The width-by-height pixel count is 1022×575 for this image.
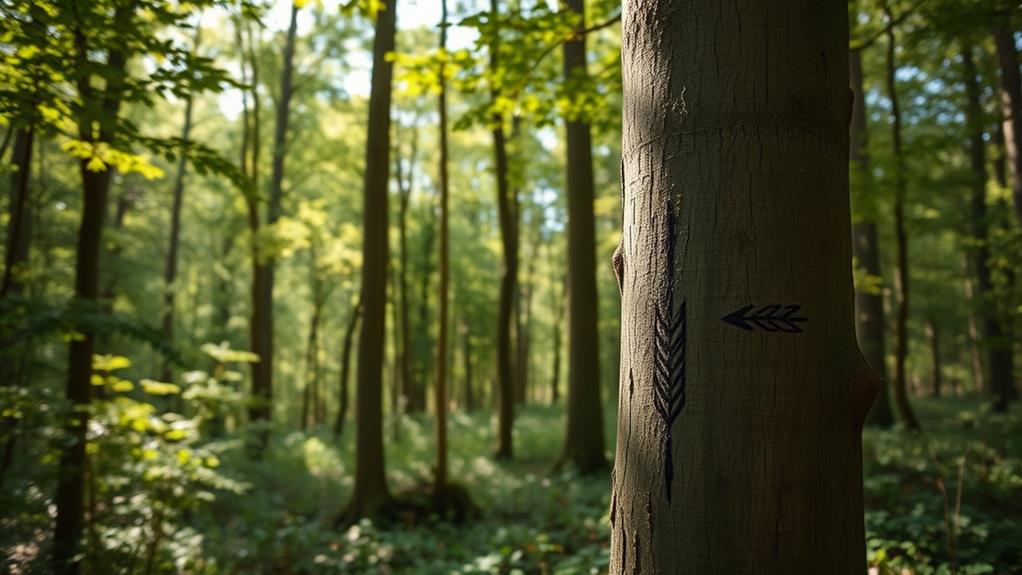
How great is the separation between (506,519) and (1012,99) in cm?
960

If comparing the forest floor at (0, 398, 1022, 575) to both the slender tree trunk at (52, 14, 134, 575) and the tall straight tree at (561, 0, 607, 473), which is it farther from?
the tall straight tree at (561, 0, 607, 473)

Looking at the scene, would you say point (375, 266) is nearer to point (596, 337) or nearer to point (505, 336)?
point (596, 337)

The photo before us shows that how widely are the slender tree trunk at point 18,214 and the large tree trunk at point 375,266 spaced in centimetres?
340

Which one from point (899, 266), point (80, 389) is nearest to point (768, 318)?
point (80, 389)

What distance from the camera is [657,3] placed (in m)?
1.42

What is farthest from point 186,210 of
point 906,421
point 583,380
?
point 906,421

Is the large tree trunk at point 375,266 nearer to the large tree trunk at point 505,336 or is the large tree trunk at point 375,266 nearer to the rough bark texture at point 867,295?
the large tree trunk at point 505,336

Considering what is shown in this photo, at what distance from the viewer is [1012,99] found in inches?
317

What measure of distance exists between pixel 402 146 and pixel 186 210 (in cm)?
1171

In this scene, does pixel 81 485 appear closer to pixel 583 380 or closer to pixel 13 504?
pixel 13 504

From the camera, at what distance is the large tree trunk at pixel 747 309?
122 cm

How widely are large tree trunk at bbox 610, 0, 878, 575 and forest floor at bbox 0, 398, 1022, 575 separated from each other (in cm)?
192

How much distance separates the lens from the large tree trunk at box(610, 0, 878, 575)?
1.22 m

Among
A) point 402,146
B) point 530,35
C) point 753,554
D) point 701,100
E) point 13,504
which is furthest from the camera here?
point 402,146
